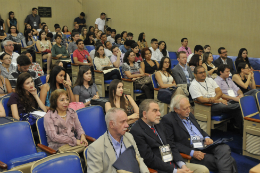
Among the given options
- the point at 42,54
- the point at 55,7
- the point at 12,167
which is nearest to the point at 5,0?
the point at 55,7

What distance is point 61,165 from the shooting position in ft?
6.05

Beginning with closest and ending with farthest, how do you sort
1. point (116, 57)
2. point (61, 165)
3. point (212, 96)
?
1. point (61, 165)
2. point (212, 96)
3. point (116, 57)

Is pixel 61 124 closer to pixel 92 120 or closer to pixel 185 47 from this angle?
pixel 92 120

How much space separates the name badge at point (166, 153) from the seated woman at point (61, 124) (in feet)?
2.41

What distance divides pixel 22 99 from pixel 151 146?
1558 mm

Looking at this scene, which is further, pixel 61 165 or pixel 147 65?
pixel 147 65

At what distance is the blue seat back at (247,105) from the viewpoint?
11.6 ft

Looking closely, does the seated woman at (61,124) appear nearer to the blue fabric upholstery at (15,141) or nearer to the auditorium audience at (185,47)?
the blue fabric upholstery at (15,141)

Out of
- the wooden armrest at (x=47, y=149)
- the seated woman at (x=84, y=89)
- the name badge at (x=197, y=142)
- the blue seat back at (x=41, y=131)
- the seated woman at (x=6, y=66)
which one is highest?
the seated woman at (x=6, y=66)

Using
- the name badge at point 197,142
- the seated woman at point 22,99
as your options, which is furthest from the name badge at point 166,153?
the seated woman at point 22,99

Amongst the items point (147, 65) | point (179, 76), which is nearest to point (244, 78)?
point (179, 76)

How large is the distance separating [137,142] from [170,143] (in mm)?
401

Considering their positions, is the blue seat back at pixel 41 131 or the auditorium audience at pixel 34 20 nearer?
the blue seat back at pixel 41 131

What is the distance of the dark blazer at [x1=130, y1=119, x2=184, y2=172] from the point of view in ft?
7.61
